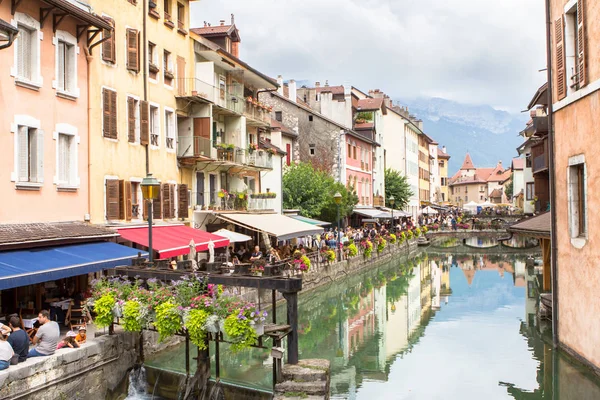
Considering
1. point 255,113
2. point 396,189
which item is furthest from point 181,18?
point 396,189

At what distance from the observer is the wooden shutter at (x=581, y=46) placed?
1380 cm

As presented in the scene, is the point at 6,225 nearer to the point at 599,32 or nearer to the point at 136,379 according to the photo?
the point at 136,379

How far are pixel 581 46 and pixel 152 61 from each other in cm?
1524

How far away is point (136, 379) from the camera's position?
1384cm

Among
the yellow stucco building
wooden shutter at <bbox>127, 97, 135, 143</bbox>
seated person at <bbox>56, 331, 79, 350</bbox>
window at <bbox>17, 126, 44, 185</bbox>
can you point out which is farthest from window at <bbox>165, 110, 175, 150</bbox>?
seated person at <bbox>56, 331, 79, 350</bbox>

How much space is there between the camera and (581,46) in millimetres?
14156

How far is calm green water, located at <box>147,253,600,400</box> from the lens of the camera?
15.1 metres

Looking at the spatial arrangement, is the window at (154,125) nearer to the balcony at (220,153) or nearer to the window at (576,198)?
the balcony at (220,153)

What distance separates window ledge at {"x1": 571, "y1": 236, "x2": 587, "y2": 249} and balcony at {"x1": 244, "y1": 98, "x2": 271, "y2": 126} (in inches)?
784

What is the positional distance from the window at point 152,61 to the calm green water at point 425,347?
10.3 m

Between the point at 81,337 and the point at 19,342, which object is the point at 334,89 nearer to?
the point at 81,337

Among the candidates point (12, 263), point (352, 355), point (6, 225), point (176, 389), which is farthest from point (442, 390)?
point (6, 225)

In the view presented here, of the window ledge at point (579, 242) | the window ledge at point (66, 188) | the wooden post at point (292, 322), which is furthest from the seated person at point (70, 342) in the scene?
the window ledge at point (579, 242)

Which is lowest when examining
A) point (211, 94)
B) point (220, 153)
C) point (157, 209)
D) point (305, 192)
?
point (157, 209)
